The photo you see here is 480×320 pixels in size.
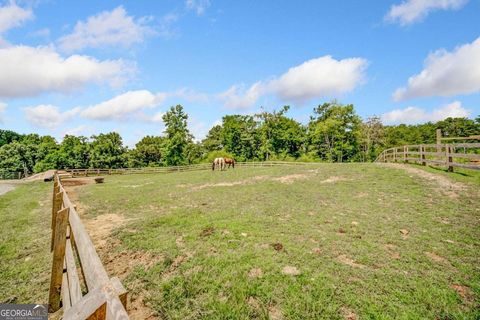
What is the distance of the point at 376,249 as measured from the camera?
488 cm

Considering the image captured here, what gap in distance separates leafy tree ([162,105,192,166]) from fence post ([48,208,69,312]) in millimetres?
49590

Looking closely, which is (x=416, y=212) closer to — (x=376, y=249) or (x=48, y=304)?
(x=376, y=249)

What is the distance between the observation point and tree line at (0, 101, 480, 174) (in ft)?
176

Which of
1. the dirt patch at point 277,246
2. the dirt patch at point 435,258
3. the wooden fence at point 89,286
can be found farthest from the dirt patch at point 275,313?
the dirt patch at point 435,258

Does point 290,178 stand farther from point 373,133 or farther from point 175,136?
point 373,133

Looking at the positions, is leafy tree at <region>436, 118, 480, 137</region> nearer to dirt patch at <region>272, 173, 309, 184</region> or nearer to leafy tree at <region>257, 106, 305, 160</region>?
leafy tree at <region>257, 106, 305, 160</region>

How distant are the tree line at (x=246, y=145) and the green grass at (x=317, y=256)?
148 feet

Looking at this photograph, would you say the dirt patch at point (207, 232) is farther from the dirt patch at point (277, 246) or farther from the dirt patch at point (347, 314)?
the dirt patch at point (347, 314)

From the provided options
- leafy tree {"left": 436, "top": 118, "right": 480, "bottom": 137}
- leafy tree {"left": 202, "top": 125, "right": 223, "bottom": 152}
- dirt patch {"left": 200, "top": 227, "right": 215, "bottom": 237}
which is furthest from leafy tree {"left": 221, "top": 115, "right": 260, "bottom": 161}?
leafy tree {"left": 436, "top": 118, "right": 480, "bottom": 137}

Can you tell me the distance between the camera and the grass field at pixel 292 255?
337 centimetres

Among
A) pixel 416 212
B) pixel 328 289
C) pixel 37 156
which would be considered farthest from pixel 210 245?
pixel 37 156

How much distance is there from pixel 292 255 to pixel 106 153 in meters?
68.9

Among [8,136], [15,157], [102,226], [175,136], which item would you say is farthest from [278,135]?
[8,136]

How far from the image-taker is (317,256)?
182 inches
